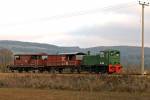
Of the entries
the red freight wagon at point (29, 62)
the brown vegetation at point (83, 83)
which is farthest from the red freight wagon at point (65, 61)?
the brown vegetation at point (83, 83)

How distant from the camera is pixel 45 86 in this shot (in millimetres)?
47469

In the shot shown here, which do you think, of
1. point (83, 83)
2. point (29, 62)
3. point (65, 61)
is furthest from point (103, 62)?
point (83, 83)

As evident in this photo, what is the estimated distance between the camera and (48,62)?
70.8 meters

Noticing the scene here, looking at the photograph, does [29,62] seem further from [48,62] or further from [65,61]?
[65,61]

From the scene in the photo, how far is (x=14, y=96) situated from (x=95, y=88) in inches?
437

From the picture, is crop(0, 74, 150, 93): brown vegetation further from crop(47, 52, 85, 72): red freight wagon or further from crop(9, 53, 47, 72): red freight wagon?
crop(9, 53, 47, 72): red freight wagon

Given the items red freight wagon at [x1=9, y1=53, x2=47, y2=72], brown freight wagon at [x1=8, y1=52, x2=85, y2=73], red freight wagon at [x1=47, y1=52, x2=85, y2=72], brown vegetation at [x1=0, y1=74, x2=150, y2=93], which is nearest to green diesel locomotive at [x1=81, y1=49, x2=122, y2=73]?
red freight wagon at [x1=47, y1=52, x2=85, y2=72]

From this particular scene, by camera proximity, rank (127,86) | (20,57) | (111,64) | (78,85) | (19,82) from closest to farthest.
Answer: (127,86), (78,85), (19,82), (111,64), (20,57)

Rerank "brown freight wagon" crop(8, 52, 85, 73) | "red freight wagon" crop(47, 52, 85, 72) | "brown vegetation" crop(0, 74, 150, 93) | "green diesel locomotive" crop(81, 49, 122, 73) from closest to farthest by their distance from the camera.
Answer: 1. "brown vegetation" crop(0, 74, 150, 93)
2. "green diesel locomotive" crop(81, 49, 122, 73)
3. "red freight wagon" crop(47, 52, 85, 72)
4. "brown freight wagon" crop(8, 52, 85, 73)

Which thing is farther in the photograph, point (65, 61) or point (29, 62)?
point (29, 62)

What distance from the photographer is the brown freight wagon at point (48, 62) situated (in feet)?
221

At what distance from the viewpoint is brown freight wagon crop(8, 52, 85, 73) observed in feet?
221

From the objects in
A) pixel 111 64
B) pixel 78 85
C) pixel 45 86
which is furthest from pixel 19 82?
pixel 111 64

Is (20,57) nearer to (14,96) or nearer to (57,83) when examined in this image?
(57,83)
